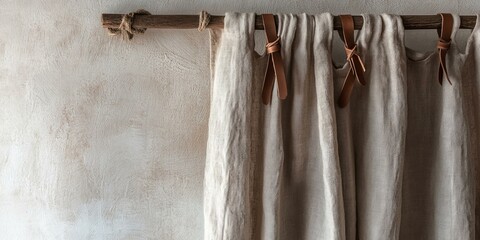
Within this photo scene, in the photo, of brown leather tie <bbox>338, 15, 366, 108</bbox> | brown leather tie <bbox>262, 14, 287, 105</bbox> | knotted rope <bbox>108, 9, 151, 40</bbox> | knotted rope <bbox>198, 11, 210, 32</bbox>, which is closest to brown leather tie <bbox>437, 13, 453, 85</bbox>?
brown leather tie <bbox>338, 15, 366, 108</bbox>

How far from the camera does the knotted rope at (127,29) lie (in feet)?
2.33

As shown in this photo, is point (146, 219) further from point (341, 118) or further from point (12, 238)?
point (341, 118)

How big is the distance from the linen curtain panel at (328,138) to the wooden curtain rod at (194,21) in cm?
1

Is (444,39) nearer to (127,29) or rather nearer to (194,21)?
(194,21)

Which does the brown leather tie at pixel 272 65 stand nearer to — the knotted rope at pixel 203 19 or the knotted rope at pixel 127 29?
the knotted rope at pixel 203 19

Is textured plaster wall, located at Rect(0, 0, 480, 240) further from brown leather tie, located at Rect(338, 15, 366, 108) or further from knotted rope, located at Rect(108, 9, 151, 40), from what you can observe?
brown leather tie, located at Rect(338, 15, 366, 108)

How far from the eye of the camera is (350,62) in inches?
26.8

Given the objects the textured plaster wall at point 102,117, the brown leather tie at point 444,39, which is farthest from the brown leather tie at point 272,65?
the brown leather tie at point 444,39

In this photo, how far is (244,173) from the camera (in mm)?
673

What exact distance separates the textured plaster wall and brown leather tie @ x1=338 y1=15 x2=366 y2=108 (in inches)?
5.2

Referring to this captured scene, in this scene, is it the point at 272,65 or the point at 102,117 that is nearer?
the point at 272,65

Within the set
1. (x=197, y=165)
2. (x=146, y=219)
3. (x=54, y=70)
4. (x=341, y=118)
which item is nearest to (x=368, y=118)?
(x=341, y=118)

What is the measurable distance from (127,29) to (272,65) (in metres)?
0.24

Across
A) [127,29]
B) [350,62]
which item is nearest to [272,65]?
[350,62]
